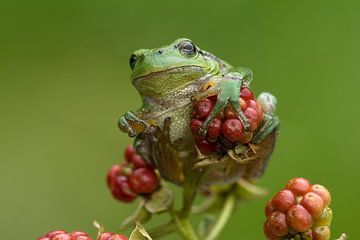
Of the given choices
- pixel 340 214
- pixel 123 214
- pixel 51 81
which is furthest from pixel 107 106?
pixel 340 214

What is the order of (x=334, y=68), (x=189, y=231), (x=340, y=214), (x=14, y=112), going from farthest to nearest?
1. (x=14, y=112)
2. (x=334, y=68)
3. (x=340, y=214)
4. (x=189, y=231)

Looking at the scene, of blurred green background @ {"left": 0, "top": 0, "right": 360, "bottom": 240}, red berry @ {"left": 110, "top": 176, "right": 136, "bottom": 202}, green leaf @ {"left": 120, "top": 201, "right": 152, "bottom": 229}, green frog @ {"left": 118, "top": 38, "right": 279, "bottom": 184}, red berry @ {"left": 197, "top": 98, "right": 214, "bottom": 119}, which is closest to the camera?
red berry @ {"left": 197, "top": 98, "right": 214, "bottom": 119}

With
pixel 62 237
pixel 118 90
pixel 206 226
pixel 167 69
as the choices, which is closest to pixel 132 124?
pixel 167 69

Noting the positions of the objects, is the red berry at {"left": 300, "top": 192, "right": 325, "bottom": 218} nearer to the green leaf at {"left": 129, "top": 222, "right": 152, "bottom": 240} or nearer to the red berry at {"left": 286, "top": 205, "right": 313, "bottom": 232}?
the red berry at {"left": 286, "top": 205, "right": 313, "bottom": 232}

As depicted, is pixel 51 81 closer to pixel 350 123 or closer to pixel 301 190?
pixel 350 123

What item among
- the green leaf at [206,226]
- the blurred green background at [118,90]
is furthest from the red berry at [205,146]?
the blurred green background at [118,90]

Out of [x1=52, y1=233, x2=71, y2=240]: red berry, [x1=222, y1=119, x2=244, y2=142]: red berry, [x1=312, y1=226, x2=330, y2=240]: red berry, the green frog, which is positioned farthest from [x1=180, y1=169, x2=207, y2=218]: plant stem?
[x1=52, y1=233, x2=71, y2=240]: red berry
